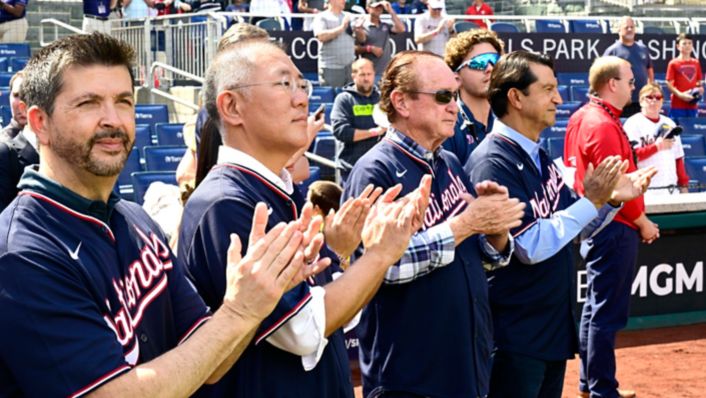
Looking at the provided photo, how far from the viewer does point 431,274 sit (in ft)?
12.8

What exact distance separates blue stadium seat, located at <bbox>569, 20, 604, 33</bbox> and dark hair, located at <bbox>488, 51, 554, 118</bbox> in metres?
14.2

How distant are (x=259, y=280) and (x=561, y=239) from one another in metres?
2.50

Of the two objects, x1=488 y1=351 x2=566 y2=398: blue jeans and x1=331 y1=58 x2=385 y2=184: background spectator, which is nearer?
x1=488 y1=351 x2=566 y2=398: blue jeans

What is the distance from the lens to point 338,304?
2.73 meters

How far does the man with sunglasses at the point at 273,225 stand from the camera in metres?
2.69

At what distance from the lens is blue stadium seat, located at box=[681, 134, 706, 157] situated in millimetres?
13250

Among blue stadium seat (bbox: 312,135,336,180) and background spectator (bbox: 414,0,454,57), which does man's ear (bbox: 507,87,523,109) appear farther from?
background spectator (bbox: 414,0,454,57)

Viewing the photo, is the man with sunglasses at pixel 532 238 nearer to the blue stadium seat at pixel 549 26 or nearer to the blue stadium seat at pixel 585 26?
the blue stadium seat at pixel 549 26

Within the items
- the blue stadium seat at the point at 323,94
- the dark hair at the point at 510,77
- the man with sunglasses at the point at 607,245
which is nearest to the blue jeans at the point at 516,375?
the dark hair at the point at 510,77

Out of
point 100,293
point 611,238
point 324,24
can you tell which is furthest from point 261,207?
point 324,24

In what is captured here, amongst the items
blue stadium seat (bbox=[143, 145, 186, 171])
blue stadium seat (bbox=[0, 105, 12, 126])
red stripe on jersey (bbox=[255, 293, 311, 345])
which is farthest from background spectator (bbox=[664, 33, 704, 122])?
red stripe on jersey (bbox=[255, 293, 311, 345])

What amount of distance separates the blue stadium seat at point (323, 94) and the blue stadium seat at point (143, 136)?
2.51 metres

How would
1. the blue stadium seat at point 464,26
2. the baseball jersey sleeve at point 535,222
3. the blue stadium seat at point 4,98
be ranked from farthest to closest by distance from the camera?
the blue stadium seat at point 464,26
the blue stadium seat at point 4,98
the baseball jersey sleeve at point 535,222

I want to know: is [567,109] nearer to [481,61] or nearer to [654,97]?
[654,97]
